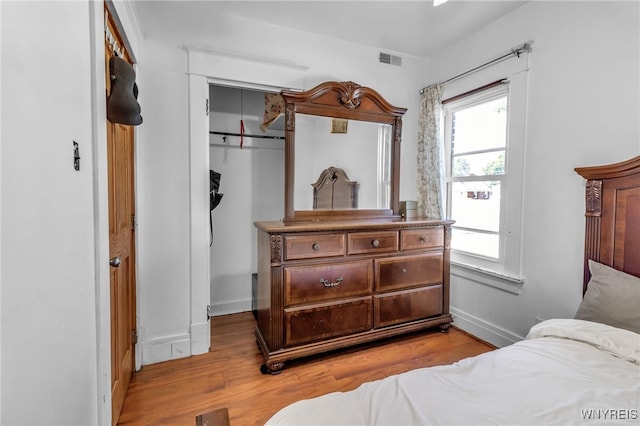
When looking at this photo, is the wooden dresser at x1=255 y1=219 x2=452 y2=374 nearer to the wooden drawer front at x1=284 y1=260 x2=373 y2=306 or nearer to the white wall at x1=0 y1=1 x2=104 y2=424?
the wooden drawer front at x1=284 y1=260 x2=373 y2=306

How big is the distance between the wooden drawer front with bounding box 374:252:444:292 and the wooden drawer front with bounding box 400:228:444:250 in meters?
0.09

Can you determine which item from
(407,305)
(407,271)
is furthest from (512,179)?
(407,305)

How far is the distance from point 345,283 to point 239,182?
1659 millimetres

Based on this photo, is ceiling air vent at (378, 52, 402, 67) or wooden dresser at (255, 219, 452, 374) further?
ceiling air vent at (378, 52, 402, 67)

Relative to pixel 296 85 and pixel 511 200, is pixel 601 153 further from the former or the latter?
pixel 296 85

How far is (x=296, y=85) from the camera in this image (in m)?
2.52

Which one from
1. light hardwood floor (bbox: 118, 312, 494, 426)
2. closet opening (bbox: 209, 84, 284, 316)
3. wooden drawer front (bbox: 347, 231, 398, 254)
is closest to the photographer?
light hardwood floor (bbox: 118, 312, 494, 426)

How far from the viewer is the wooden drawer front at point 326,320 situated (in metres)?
2.07

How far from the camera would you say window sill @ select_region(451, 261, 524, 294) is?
90.7 inches

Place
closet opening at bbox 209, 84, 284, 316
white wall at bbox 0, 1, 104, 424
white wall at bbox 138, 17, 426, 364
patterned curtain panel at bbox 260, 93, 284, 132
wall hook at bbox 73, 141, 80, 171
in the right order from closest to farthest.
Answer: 1. white wall at bbox 0, 1, 104, 424
2. wall hook at bbox 73, 141, 80, 171
3. white wall at bbox 138, 17, 426, 364
4. patterned curtain panel at bbox 260, 93, 284, 132
5. closet opening at bbox 209, 84, 284, 316

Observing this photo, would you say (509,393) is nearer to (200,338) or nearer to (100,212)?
(100,212)

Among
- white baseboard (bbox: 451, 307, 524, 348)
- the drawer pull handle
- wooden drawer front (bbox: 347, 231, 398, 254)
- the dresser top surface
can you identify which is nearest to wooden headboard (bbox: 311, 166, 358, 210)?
the dresser top surface

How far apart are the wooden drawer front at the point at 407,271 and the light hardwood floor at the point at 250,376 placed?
51cm

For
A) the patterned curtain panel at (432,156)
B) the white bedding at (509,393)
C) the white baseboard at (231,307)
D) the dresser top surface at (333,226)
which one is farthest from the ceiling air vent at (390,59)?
the white baseboard at (231,307)
